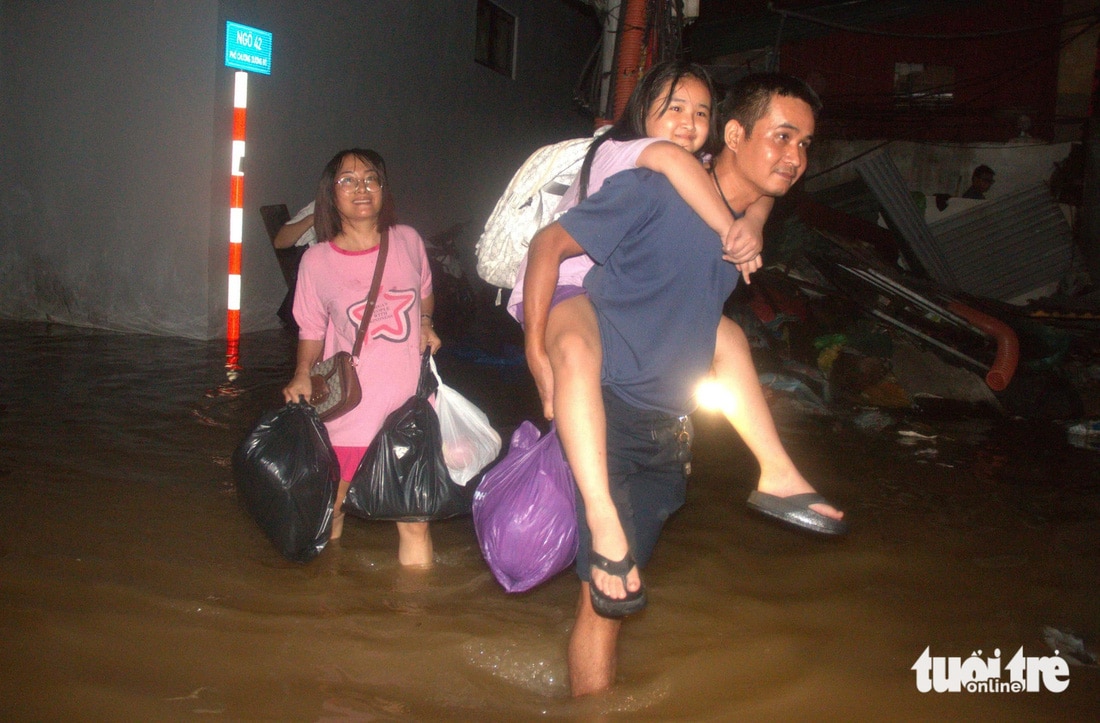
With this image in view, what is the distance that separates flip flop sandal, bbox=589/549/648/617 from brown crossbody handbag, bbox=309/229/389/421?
1.45 meters

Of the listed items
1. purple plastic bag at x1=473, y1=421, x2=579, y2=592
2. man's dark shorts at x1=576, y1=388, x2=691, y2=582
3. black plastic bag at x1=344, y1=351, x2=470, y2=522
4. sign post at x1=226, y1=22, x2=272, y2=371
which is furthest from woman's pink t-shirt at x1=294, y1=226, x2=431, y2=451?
sign post at x1=226, y1=22, x2=272, y2=371

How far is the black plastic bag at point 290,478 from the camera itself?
3.18 metres

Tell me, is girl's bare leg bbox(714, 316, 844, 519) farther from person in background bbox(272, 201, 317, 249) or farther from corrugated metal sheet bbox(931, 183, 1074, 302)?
corrugated metal sheet bbox(931, 183, 1074, 302)

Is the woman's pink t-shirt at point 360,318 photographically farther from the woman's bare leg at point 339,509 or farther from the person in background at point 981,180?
the person in background at point 981,180

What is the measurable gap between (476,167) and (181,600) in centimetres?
1097

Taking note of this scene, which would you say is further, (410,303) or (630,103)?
(410,303)

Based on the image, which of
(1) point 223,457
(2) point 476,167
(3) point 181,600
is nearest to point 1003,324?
(1) point 223,457

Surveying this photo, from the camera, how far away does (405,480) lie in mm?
3320

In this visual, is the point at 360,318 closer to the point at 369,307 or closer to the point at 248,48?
the point at 369,307

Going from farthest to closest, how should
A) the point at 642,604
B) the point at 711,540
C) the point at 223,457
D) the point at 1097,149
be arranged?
the point at 1097,149
the point at 223,457
the point at 711,540
the point at 642,604

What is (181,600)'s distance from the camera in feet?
10.2

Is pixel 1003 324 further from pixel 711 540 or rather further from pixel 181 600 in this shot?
pixel 181 600

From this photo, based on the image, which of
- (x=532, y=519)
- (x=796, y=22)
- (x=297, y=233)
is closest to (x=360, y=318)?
(x=297, y=233)

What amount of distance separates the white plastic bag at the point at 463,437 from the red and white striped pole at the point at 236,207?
5287mm
